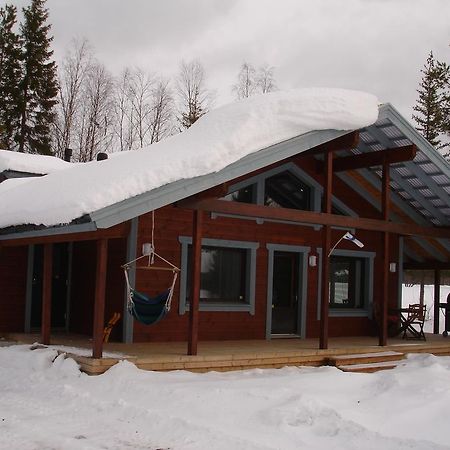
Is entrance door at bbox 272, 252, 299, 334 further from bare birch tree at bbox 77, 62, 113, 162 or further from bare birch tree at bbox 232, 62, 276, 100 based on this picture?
bare birch tree at bbox 232, 62, 276, 100

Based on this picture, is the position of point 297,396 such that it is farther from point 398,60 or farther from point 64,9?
point 398,60

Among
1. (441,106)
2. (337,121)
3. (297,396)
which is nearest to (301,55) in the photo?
(441,106)

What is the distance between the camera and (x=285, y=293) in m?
12.9

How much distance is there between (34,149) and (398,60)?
20993 mm

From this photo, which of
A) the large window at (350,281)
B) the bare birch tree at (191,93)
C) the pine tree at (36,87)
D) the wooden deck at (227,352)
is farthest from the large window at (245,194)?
the bare birch tree at (191,93)

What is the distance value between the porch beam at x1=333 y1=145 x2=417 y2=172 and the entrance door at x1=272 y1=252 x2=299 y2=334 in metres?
2.08

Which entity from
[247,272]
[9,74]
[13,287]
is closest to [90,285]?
[13,287]

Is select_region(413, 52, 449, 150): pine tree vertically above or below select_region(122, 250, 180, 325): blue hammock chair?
→ above

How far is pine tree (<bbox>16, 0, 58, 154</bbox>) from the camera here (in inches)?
1184

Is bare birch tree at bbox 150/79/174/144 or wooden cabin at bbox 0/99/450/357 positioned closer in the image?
wooden cabin at bbox 0/99/450/357

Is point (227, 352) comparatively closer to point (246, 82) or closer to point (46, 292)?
point (46, 292)

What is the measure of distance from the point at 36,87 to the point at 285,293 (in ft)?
70.9

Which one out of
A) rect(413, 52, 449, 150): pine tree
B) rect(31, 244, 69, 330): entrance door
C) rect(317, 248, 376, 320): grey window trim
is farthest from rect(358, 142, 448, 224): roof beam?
rect(413, 52, 449, 150): pine tree

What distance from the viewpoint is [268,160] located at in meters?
9.23
